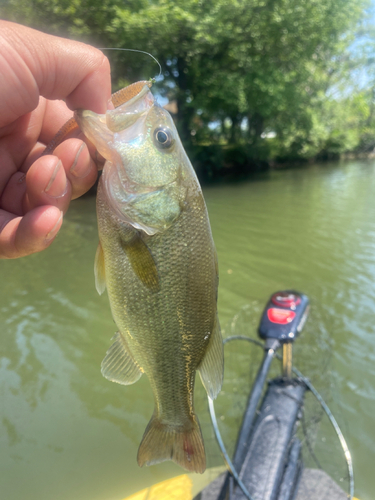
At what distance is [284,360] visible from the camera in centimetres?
300

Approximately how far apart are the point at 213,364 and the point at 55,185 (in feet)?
3.25

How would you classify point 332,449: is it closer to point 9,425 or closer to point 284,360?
point 284,360

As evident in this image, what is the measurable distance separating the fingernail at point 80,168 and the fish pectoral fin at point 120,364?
70 centimetres

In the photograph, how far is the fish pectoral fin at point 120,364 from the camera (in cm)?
145

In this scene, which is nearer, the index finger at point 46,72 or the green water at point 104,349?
the index finger at point 46,72

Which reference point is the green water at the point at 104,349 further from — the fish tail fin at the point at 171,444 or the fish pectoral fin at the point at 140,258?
the fish pectoral fin at the point at 140,258

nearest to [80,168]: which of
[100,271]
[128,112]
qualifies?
[128,112]

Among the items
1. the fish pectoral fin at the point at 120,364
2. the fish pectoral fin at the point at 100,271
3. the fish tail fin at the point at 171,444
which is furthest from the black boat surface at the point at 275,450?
the fish pectoral fin at the point at 100,271

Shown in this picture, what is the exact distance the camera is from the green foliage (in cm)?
1461

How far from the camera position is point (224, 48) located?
18.3m

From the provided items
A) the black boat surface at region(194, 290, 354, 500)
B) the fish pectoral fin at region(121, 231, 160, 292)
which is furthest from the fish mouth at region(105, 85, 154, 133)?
the black boat surface at region(194, 290, 354, 500)

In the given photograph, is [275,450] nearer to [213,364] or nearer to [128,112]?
[213,364]

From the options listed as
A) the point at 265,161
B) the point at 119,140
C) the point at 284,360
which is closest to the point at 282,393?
the point at 284,360

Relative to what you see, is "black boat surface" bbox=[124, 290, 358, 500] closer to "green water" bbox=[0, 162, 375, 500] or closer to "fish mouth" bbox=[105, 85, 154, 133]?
"green water" bbox=[0, 162, 375, 500]
